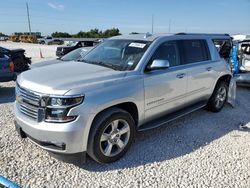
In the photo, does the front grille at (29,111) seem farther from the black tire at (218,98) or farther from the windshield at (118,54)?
the black tire at (218,98)

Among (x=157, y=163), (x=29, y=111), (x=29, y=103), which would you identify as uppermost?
(x=29, y=103)

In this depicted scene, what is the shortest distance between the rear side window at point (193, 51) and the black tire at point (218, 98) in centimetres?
85

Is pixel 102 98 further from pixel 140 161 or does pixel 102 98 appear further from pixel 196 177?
pixel 196 177

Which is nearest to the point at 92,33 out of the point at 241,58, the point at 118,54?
the point at 241,58

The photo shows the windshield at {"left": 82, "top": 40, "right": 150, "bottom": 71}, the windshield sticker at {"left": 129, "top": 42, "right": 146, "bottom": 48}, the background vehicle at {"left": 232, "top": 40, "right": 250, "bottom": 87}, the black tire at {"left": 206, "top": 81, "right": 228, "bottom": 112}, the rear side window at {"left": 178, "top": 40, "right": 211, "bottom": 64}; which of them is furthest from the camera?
the background vehicle at {"left": 232, "top": 40, "right": 250, "bottom": 87}

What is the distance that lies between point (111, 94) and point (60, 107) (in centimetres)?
69

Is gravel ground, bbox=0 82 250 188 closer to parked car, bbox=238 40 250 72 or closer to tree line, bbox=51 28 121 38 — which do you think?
parked car, bbox=238 40 250 72

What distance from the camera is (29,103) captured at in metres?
3.25

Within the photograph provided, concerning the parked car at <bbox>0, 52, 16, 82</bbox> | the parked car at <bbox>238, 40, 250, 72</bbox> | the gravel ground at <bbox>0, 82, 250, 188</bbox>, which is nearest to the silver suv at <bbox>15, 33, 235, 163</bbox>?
the gravel ground at <bbox>0, 82, 250, 188</bbox>

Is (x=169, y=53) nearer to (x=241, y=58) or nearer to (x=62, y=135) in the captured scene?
(x=62, y=135)

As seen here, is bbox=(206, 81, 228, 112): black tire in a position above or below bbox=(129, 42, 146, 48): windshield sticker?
below

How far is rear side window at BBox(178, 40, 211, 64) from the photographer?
465cm

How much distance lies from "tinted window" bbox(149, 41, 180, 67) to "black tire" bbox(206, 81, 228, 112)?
1751 mm

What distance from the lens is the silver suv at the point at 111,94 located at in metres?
3.03
